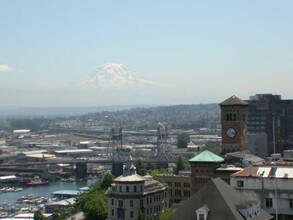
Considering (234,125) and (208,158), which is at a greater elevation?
(234,125)

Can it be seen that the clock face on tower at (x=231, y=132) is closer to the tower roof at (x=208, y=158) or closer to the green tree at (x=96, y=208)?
the tower roof at (x=208, y=158)

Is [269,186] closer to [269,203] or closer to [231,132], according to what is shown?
[269,203]

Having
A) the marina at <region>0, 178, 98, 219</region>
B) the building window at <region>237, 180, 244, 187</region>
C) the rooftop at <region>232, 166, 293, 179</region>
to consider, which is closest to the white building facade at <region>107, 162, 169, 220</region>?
the building window at <region>237, 180, 244, 187</region>

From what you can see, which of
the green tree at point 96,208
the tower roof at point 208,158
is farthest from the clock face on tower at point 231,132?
the green tree at point 96,208

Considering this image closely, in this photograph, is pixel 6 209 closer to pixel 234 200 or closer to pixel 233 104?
pixel 233 104

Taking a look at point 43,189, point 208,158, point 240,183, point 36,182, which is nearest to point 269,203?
point 240,183

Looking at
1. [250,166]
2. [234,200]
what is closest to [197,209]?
[234,200]
